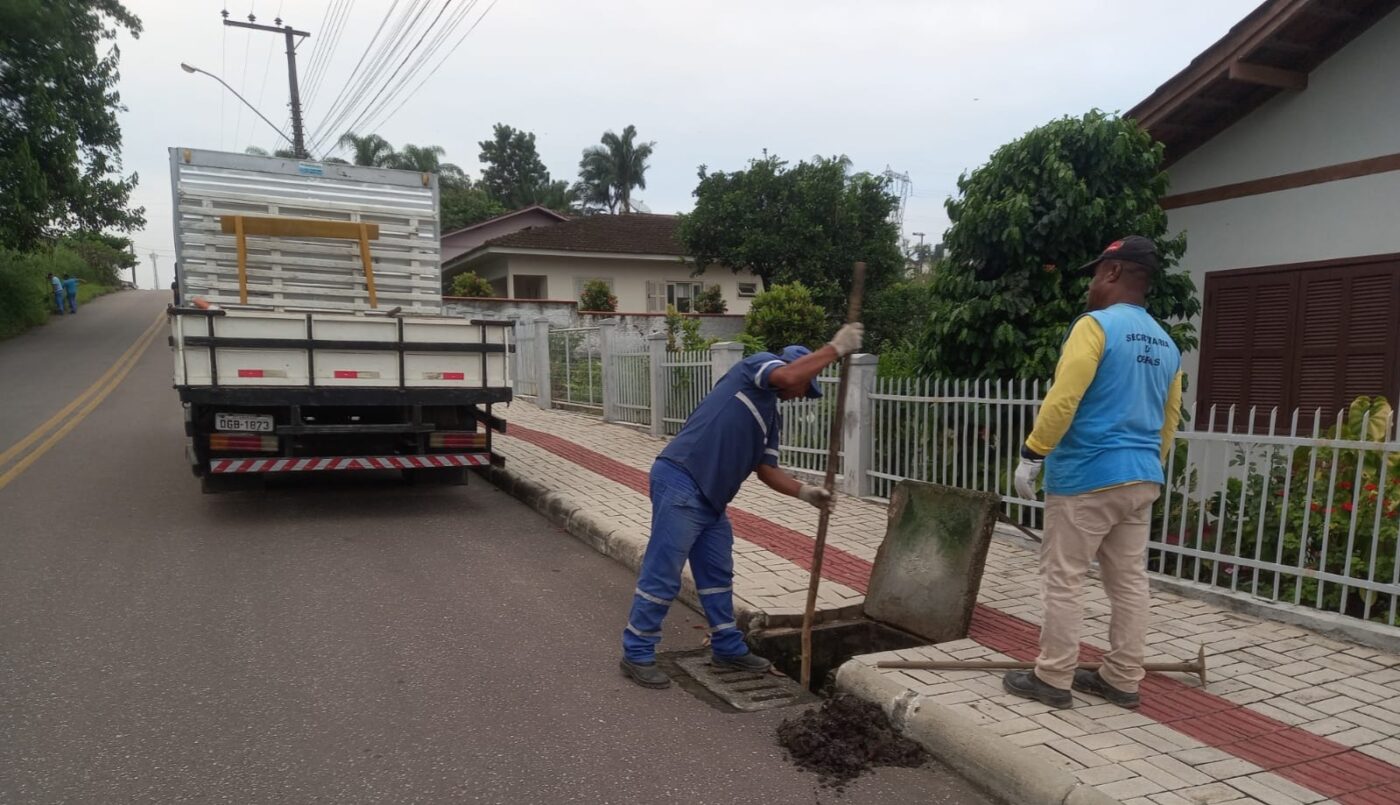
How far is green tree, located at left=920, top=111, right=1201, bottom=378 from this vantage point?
6500 millimetres

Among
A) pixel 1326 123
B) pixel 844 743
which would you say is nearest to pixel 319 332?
pixel 844 743

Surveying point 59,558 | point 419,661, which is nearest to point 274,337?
point 59,558

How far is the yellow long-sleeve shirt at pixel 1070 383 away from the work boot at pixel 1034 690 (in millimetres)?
971

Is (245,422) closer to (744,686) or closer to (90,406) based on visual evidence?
(744,686)

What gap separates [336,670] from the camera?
4.07 meters

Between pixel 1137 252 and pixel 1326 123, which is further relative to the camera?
pixel 1326 123

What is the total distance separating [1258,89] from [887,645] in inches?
238

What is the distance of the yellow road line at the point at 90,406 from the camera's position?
8.85 meters

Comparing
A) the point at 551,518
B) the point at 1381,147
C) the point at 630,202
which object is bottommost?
the point at 551,518

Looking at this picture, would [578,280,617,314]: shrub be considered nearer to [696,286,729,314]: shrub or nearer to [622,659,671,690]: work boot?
[696,286,729,314]: shrub

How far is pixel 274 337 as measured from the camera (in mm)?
6699

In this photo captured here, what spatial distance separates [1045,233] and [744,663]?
425 cm

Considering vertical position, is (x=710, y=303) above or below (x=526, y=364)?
above

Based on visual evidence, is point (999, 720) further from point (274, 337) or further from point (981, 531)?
point (274, 337)
